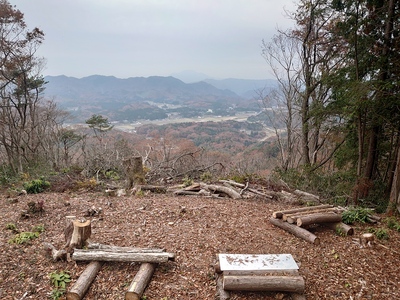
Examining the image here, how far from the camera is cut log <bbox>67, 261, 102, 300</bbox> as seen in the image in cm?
311

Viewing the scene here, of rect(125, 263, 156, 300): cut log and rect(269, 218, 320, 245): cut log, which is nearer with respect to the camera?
rect(125, 263, 156, 300): cut log

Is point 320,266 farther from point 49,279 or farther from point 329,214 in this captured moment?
point 49,279

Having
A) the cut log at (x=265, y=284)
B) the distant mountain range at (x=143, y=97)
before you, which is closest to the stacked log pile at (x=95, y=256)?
the cut log at (x=265, y=284)

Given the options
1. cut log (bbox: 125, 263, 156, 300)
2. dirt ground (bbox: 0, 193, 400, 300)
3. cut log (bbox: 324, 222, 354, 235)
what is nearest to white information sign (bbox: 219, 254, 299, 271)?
dirt ground (bbox: 0, 193, 400, 300)

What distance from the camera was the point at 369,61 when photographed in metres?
7.01

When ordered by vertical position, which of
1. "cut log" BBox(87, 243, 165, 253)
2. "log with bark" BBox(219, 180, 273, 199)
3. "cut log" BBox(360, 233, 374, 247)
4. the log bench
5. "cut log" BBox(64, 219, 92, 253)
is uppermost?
"cut log" BBox(64, 219, 92, 253)

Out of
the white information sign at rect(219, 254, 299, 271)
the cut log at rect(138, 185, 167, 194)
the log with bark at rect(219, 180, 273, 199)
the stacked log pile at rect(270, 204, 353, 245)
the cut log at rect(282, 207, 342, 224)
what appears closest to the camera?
the white information sign at rect(219, 254, 299, 271)

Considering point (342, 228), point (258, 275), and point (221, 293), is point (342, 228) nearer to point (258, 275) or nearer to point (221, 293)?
point (258, 275)

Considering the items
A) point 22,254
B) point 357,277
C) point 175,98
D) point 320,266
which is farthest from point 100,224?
point 175,98

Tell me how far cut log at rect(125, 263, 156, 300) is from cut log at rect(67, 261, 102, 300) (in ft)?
1.88

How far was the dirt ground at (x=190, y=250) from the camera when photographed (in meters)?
3.31

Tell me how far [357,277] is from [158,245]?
9.73ft

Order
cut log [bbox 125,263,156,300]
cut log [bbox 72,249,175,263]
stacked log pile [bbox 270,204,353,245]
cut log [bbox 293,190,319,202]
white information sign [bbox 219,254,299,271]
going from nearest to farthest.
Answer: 1. cut log [bbox 125,263,156,300]
2. white information sign [bbox 219,254,299,271]
3. cut log [bbox 72,249,175,263]
4. stacked log pile [bbox 270,204,353,245]
5. cut log [bbox 293,190,319,202]

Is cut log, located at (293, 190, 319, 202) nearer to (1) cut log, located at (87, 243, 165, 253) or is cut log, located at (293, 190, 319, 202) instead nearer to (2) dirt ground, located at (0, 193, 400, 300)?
(2) dirt ground, located at (0, 193, 400, 300)
